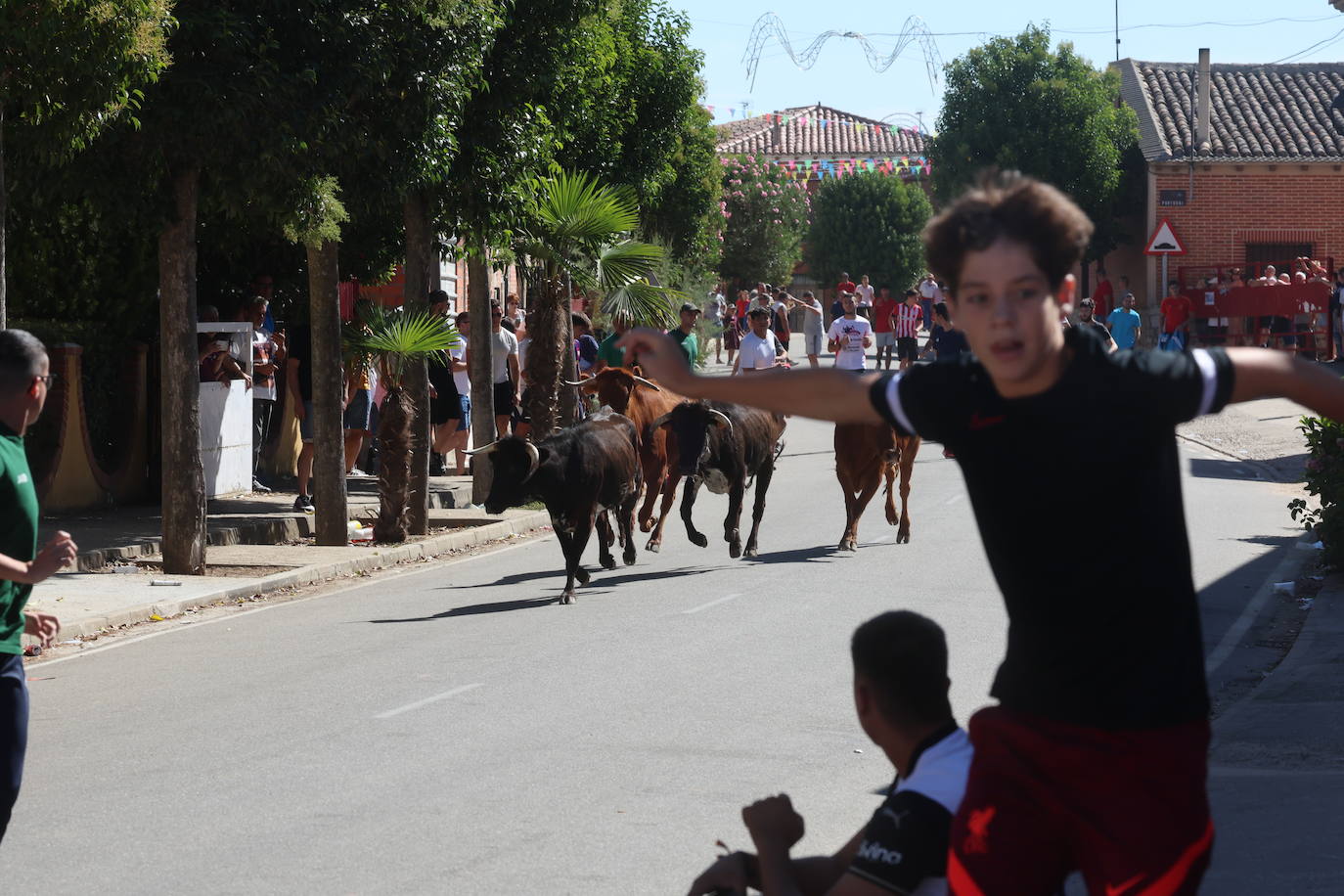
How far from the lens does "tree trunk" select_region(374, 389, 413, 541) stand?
1647cm

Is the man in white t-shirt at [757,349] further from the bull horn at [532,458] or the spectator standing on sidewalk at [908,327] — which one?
the spectator standing on sidewalk at [908,327]

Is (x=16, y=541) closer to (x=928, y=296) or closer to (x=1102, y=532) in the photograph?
(x=1102, y=532)

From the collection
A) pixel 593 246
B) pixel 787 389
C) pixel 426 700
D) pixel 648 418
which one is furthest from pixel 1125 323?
pixel 787 389

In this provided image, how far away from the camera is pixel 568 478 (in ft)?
41.7

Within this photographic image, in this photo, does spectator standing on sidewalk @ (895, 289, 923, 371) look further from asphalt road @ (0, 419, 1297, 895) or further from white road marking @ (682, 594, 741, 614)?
white road marking @ (682, 594, 741, 614)

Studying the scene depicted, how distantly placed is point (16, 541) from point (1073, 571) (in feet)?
11.2

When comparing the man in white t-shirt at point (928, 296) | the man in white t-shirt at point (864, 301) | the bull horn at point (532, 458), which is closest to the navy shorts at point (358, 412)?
the bull horn at point (532, 458)

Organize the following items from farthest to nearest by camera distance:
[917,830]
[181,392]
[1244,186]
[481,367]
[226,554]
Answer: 1. [1244,186]
2. [481,367]
3. [226,554]
4. [181,392]
5. [917,830]

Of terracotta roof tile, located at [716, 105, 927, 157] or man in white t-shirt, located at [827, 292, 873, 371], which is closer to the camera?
man in white t-shirt, located at [827, 292, 873, 371]

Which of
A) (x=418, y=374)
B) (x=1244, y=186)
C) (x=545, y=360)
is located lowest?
(x=418, y=374)

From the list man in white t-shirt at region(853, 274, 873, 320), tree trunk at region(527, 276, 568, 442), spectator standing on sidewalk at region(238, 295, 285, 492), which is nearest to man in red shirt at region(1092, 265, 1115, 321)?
man in white t-shirt at region(853, 274, 873, 320)

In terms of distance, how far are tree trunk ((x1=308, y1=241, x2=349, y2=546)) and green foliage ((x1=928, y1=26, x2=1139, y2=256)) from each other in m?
35.6

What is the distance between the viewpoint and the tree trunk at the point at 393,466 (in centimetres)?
1647

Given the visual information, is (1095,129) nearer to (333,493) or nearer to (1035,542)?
(333,493)
